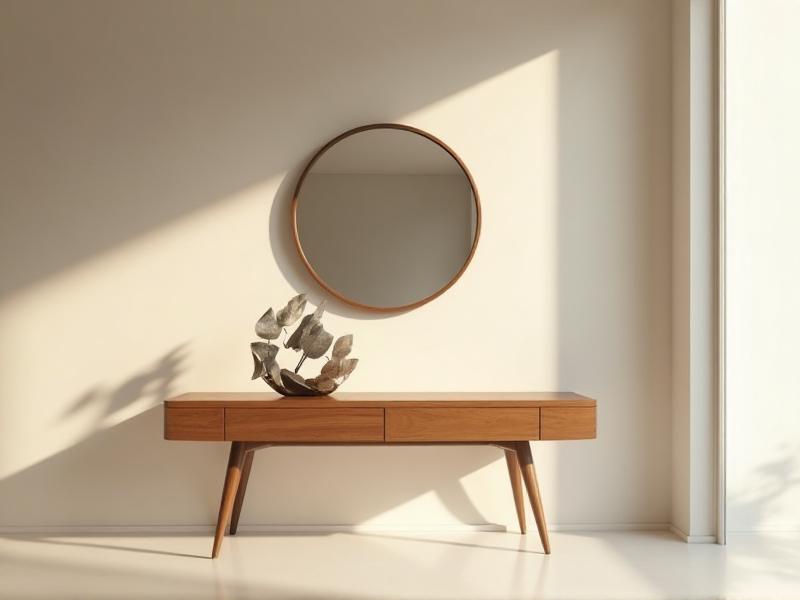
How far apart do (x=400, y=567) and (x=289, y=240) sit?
1433 millimetres

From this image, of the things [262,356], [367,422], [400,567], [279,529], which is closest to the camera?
[400,567]

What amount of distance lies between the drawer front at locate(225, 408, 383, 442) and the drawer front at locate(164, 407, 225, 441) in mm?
29

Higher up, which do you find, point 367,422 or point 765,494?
point 367,422

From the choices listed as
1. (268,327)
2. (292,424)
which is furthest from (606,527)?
(268,327)

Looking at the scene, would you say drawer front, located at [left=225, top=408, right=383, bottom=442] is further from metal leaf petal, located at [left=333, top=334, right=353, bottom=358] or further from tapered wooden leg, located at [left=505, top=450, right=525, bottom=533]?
tapered wooden leg, located at [left=505, top=450, right=525, bottom=533]

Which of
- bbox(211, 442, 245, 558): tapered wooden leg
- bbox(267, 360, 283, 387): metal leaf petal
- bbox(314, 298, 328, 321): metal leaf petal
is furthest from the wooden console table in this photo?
bbox(314, 298, 328, 321): metal leaf petal

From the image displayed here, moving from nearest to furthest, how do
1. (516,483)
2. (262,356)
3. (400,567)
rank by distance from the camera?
(400,567) < (262,356) < (516,483)

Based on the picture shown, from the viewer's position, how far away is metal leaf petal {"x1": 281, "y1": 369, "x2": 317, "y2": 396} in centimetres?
327

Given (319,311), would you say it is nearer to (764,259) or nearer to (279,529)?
(279,529)

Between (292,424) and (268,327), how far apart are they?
405 millimetres

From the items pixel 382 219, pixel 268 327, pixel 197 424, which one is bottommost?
pixel 197 424

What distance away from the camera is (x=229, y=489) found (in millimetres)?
3193

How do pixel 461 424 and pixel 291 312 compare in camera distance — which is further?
pixel 291 312

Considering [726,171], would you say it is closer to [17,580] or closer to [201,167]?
[201,167]
